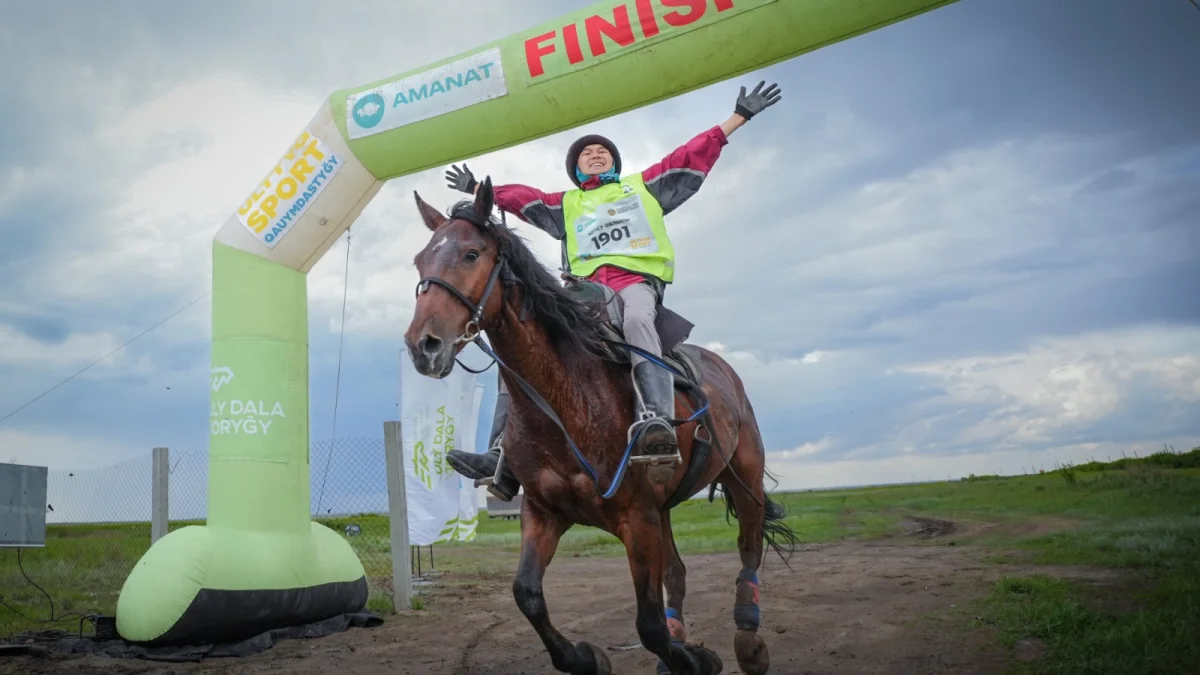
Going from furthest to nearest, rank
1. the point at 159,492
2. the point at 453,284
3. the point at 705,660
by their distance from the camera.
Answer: the point at 159,492, the point at 705,660, the point at 453,284

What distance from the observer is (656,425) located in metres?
4.18

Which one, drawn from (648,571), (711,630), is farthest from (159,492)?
(648,571)

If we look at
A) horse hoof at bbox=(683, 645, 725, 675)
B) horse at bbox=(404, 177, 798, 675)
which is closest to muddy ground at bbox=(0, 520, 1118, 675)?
horse hoof at bbox=(683, 645, 725, 675)

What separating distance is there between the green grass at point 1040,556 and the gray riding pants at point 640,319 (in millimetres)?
2993

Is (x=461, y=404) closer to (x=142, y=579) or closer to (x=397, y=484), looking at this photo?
(x=397, y=484)

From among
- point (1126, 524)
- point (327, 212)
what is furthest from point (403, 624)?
point (1126, 524)

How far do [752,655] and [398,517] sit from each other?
5.38 metres

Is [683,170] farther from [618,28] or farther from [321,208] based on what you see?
[321,208]

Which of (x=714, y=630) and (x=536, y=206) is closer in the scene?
(x=536, y=206)

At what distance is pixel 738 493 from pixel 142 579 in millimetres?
5324

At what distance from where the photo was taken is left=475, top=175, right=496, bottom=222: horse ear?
4016mm

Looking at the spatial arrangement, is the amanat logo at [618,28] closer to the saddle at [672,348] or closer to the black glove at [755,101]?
the black glove at [755,101]

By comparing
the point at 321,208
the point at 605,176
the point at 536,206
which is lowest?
the point at 536,206

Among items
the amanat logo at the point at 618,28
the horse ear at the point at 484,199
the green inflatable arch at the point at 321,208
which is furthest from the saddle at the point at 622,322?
the amanat logo at the point at 618,28
